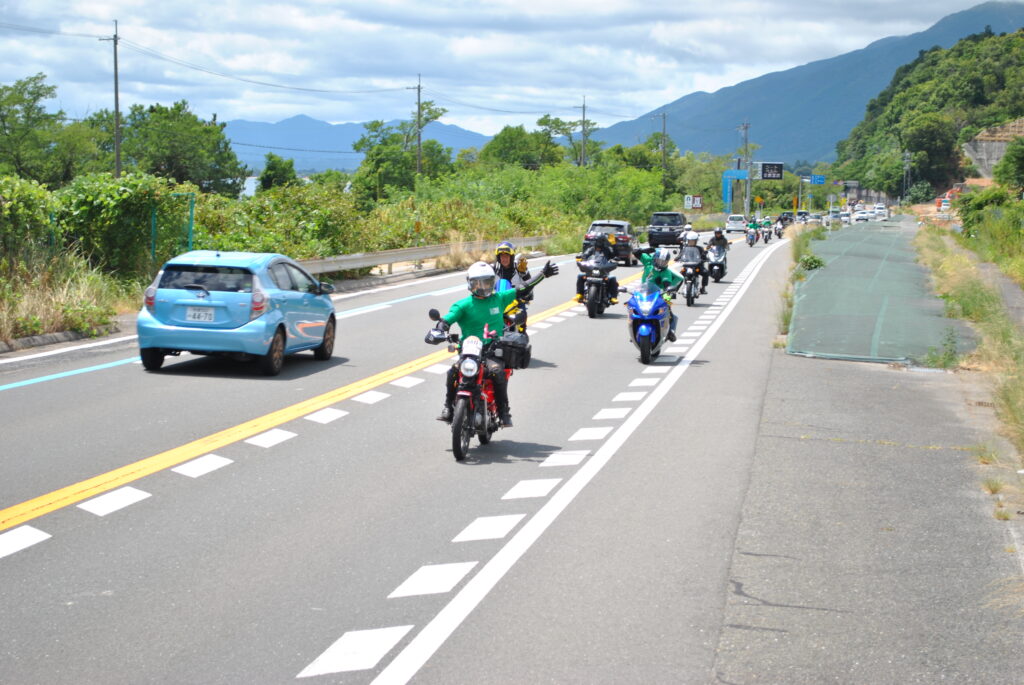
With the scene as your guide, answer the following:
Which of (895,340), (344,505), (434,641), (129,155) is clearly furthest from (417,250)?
(129,155)

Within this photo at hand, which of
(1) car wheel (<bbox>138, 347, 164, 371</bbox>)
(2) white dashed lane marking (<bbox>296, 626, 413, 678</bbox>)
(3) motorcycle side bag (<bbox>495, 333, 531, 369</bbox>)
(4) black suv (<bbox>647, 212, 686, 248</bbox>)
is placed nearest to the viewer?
(2) white dashed lane marking (<bbox>296, 626, 413, 678</bbox>)

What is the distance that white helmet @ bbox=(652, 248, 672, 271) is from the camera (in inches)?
715

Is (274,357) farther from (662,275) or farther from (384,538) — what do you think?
(384,538)

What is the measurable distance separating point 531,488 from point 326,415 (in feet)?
12.5

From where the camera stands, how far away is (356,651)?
5.56m

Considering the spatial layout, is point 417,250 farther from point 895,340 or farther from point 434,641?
point 434,641

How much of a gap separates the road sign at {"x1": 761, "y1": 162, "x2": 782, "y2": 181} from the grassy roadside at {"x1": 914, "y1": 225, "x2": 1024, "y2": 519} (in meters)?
138

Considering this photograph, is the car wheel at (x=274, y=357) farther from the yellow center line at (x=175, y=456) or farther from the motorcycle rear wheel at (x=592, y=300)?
the motorcycle rear wheel at (x=592, y=300)

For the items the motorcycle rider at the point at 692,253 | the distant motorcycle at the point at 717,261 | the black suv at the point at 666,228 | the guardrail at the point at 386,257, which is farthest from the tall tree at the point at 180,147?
the motorcycle rider at the point at 692,253

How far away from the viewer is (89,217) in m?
22.6

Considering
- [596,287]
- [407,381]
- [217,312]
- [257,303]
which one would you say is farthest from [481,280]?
[596,287]

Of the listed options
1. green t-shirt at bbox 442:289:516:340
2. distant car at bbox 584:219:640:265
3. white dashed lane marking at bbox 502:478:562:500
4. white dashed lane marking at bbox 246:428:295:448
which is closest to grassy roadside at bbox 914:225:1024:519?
white dashed lane marking at bbox 502:478:562:500

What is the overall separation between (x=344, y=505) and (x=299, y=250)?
21.4 metres

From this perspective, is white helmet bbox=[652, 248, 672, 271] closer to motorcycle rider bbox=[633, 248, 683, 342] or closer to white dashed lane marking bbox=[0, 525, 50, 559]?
motorcycle rider bbox=[633, 248, 683, 342]
